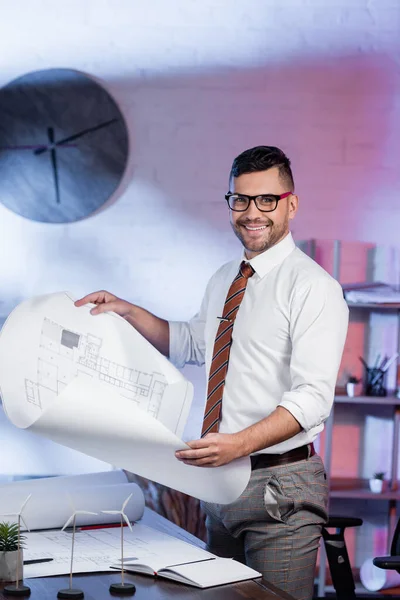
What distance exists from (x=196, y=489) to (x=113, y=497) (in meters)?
0.36

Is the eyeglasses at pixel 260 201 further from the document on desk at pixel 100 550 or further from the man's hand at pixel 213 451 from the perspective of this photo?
the document on desk at pixel 100 550

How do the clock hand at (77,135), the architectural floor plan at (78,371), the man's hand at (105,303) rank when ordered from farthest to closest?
the clock hand at (77,135), the man's hand at (105,303), the architectural floor plan at (78,371)

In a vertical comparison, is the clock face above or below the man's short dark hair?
above

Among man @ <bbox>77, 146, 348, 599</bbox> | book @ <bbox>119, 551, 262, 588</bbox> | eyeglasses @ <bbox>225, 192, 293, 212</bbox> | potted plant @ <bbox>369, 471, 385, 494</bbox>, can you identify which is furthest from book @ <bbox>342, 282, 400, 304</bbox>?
book @ <bbox>119, 551, 262, 588</bbox>

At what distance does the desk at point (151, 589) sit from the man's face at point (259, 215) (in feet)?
2.83

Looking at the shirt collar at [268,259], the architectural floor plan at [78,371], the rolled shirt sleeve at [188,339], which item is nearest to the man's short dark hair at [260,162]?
the shirt collar at [268,259]

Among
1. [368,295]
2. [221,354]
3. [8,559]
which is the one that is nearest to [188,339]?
[221,354]

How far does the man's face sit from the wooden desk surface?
34.1 inches

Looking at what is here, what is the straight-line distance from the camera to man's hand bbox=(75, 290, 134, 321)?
6.94ft

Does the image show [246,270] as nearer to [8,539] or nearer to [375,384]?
[8,539]

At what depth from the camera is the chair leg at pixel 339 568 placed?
7.47ft

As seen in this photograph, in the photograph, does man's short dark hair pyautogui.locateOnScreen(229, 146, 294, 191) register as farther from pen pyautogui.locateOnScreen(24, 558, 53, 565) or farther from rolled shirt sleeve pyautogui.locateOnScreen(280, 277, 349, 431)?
pen pyautogui.locateOnScreen(24, 558, 53, 565)

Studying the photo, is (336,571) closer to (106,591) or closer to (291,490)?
(291,490)

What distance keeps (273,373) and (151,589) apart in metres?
0.69
